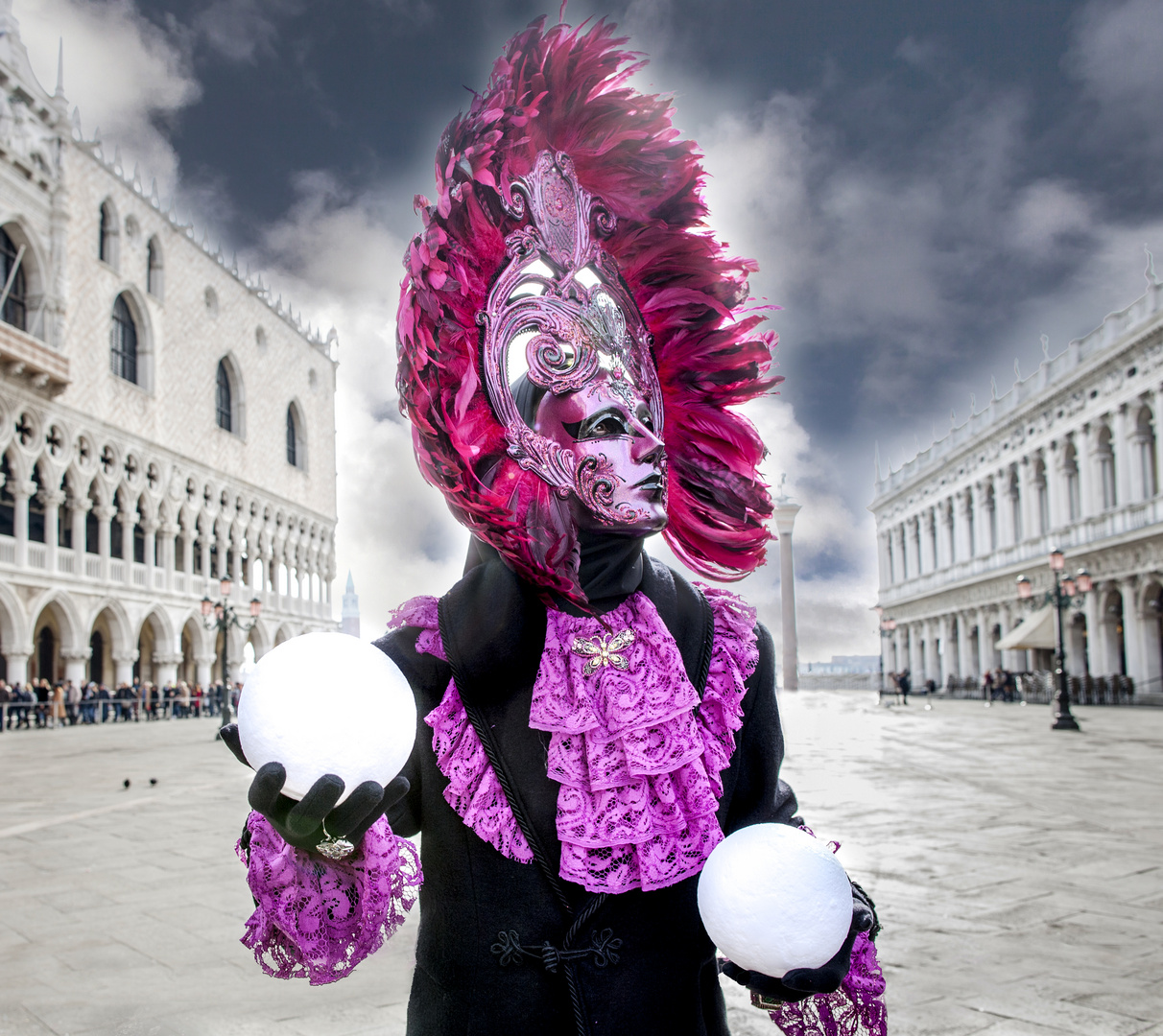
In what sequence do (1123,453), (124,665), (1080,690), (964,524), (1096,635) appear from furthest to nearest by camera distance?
(964,524), (124,665), (1096,635), (1123,453), (1080,690)

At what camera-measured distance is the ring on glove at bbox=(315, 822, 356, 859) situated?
1170 mm

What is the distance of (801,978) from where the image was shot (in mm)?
1190

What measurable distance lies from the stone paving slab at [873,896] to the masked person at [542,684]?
2318 mm

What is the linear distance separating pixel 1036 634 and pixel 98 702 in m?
26.4

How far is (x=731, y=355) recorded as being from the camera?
1646 mm

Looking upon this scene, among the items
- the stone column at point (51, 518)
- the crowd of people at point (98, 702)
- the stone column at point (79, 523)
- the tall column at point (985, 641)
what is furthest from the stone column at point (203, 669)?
the tall column at point (985, 641)

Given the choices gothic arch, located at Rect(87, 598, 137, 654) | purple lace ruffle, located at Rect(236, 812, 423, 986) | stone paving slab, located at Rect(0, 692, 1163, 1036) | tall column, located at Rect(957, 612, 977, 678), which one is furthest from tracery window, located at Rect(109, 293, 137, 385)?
tall column, located at Rect(957, 612, 977, 678)

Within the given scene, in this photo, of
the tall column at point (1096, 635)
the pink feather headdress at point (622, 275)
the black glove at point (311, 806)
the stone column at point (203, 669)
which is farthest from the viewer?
the stone column at point (203, 669)

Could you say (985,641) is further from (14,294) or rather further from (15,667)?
(14,294)

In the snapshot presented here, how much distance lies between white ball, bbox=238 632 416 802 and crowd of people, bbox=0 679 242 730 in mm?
19237

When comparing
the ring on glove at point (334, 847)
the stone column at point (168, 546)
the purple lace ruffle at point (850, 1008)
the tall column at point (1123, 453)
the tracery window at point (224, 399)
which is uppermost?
the tracery window at point (224, 399)

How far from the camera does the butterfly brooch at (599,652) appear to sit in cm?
137

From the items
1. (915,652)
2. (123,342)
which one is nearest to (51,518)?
(123,342)

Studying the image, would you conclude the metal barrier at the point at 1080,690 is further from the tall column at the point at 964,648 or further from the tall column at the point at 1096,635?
the tall column at the point at 964,648
